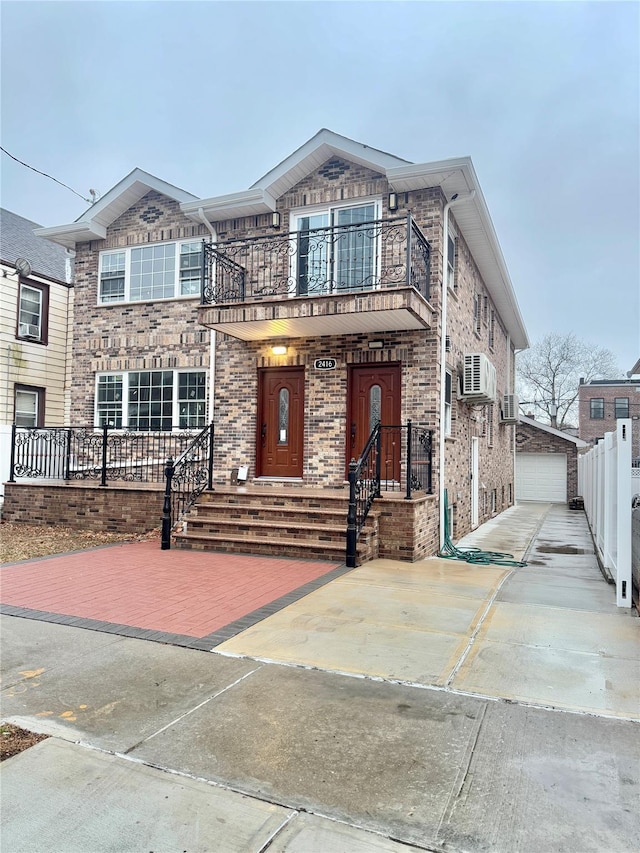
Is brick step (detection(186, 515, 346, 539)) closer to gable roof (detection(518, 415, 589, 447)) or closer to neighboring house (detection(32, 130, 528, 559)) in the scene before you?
neighboring house (detection(32, 130, 528, 559))

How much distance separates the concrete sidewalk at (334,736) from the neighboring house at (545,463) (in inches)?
861

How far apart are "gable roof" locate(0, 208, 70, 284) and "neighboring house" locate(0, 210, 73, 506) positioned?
3 centimetres

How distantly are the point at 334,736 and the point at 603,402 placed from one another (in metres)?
48.1

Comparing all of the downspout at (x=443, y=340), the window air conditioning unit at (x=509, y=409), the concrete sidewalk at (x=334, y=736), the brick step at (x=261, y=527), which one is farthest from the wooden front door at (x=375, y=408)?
the window air conditioning unit at (x=509, y=409)

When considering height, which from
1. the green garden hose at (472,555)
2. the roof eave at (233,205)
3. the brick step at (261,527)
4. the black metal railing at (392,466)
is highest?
the roof eave at (233,205)

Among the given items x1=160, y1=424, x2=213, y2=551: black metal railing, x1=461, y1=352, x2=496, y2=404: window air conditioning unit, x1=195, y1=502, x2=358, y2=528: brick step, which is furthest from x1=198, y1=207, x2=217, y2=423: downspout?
x1=461, y1=352, x2=496, y2=404: window air conditioning unit

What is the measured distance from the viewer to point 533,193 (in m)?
49.8

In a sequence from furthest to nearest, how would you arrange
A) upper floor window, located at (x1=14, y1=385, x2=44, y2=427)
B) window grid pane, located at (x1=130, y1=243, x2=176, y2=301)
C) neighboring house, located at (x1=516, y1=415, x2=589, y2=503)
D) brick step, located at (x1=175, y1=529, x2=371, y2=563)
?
neighboring house, located at (x1=516, y1=415, x2=589, y2=503)
upper floor window, located at (x1=14, y1=385, x2=44, y2=427)
window grid pane, located at (x1=130, y1=243, x2=176, y2=301)
brick step, located at (x1=175, y1=529, x2=371, y2=563)

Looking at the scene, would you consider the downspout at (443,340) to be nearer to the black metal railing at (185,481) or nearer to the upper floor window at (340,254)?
the upper floor window at (340,254)

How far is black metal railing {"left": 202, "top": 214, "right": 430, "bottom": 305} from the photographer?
32.6ft

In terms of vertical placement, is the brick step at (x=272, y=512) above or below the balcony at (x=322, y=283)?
below

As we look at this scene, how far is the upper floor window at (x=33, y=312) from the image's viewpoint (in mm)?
14172

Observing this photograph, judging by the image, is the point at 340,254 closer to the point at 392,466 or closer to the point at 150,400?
the point at 392,466

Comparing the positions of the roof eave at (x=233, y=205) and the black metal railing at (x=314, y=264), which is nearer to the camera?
the black metal railing at (x=314, y=264)
